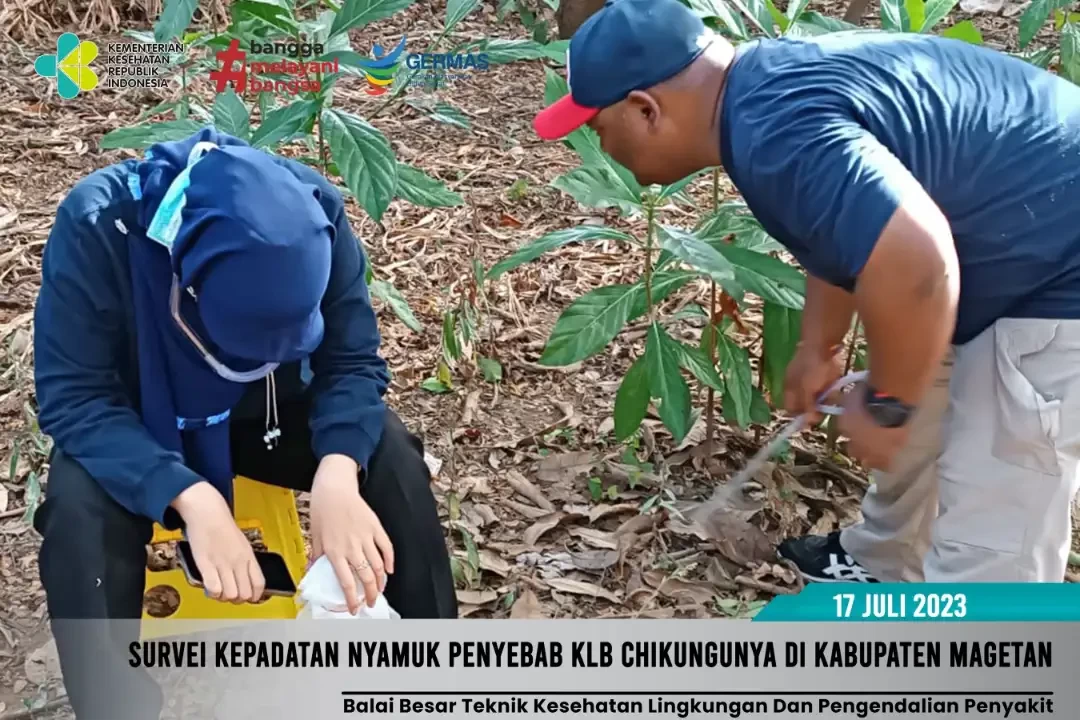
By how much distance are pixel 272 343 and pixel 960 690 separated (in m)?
0.77

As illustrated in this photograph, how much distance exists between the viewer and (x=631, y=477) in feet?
5.17

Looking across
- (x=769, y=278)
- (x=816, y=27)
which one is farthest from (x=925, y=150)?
(x=816, y=27)

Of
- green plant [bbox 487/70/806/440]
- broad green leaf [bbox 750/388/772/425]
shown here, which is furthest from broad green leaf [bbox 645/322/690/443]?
broad green leaf [bbox 750/388/772/425]

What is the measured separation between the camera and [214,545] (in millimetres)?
1035

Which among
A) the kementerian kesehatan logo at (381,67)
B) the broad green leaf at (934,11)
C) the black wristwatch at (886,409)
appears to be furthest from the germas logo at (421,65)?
the black wristwatch at (886,409)

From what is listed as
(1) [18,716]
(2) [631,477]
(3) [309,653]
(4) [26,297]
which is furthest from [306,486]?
(4) [26,297]

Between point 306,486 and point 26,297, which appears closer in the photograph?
point 306,486

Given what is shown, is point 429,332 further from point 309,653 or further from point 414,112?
point 309,653

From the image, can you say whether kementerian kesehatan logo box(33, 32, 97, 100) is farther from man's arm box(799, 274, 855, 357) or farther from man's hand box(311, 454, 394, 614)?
man's arm box(799, 274, 855, 357)

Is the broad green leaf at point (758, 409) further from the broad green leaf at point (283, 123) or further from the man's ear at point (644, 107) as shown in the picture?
the broad green leaf at point (283, 123)

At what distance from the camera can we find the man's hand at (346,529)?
1.09m

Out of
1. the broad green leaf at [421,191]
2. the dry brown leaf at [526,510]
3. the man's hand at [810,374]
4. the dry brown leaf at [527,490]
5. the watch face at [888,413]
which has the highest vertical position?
the broad green leaf at [421,191]

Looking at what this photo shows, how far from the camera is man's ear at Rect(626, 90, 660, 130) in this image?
3.49ft

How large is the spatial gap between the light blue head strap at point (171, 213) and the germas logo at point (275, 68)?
0.40m
